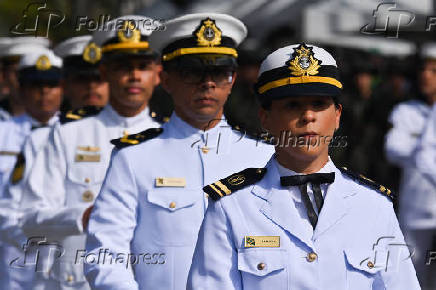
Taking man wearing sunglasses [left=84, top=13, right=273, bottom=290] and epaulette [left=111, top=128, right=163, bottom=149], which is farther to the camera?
epaulette [left=111, top=128, right=163, bottom=149]

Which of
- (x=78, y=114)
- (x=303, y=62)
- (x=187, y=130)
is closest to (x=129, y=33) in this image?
(x=78, y=114)

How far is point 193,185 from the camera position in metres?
6.00

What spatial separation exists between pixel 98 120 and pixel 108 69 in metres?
0.48

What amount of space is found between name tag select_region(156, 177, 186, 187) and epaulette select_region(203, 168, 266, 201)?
45.2 inches

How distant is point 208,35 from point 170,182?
91cm

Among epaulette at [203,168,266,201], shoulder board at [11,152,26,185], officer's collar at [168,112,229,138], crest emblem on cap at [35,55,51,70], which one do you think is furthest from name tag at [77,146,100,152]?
epaulette at [203,168,266,201]

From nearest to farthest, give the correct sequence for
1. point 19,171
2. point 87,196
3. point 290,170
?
point 290,170 < point 87,196 < point 19,171

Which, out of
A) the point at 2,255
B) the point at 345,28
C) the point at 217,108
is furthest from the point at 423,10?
the point at 217,108

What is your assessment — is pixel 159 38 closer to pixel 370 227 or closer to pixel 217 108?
pixel 217 108

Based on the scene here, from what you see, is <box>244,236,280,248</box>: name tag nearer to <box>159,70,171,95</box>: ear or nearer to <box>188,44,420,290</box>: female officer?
<box>188,44,420,290</box>: female officer

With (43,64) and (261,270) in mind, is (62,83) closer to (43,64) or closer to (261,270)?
(43,64)

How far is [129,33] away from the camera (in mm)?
7457

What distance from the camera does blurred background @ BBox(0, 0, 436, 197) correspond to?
12.7 meters

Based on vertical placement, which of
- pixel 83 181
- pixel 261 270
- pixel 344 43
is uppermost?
pixel 344 43
